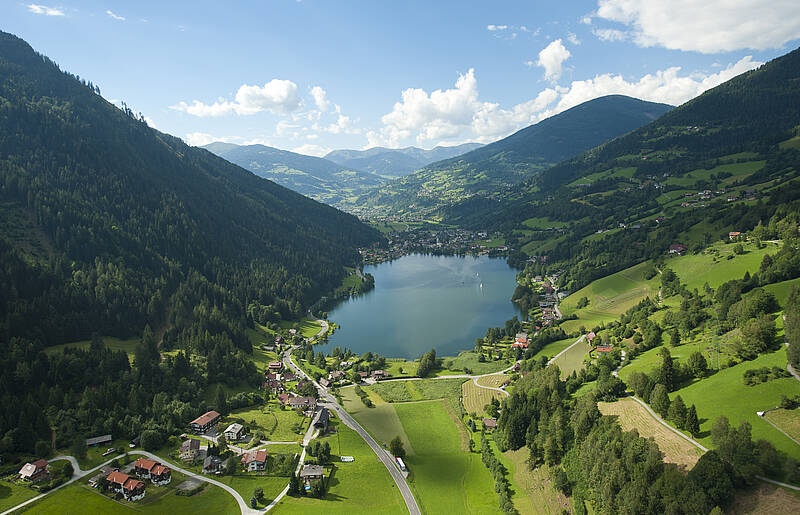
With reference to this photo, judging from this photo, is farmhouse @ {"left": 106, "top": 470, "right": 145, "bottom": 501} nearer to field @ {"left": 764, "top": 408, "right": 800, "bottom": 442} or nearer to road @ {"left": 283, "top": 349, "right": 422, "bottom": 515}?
road @ {"left": 283, "top": 349, "right": 422, "bottom": 515}

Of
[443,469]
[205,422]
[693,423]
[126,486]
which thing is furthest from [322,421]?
[693,423]

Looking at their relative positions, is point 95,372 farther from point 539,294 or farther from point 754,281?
point 539,294

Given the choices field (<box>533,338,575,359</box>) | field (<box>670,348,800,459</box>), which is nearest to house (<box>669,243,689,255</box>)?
field (<box>533,338,575,359</box>)

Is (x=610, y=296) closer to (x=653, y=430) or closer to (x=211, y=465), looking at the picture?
(x=653, y=430)

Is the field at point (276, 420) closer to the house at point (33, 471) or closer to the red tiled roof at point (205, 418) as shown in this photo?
the red tiled roof at point (205, 418)

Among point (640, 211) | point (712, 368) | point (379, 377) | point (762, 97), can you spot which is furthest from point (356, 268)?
point (762, 97)

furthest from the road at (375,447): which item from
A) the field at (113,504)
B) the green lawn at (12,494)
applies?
the green lawn at (12,494)
